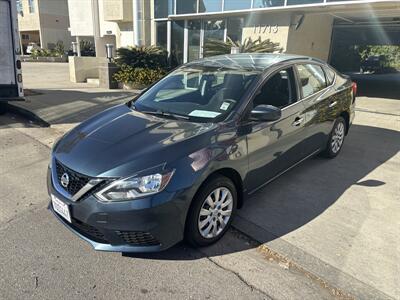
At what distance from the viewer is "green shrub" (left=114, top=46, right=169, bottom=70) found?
1288 cm

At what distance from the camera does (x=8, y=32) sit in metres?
7.13

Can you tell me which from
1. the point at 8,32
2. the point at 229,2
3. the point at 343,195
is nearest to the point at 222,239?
A: the point at 343,195

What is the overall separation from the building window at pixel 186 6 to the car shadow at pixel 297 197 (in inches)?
339

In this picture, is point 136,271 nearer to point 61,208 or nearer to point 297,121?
point 61,208

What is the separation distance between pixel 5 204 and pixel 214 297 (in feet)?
8.88

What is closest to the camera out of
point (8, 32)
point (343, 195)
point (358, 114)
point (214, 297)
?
point (214, 297)

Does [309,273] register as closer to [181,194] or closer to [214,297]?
[214,297]

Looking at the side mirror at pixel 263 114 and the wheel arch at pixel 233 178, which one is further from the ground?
the side mirror at pixel 263 114

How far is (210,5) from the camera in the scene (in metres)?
11.6

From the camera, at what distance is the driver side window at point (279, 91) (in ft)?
11.6

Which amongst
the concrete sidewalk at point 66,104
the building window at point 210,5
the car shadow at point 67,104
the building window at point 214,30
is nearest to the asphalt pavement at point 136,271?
the car shadow at point 67,104

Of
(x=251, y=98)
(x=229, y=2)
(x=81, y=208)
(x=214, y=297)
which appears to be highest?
(x=229, y=2)

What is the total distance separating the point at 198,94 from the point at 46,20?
38.8 metres

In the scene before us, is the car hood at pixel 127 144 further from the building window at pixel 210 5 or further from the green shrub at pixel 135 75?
the green shrub at pixel 135 75
